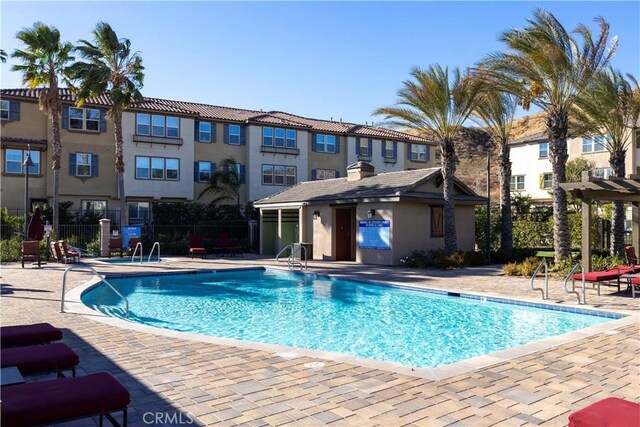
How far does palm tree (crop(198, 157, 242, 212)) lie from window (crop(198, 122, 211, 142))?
2.02 meters

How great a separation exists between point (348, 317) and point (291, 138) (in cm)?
2808

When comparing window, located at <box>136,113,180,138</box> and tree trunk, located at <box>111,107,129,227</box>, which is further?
window, located at <box>136,113,180,138</box>

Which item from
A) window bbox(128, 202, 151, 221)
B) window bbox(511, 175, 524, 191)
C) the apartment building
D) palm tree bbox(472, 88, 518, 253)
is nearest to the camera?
palm tree bbox(472, 88, 518, 253)

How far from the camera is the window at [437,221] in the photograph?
2236 centimetres

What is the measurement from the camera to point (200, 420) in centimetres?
436

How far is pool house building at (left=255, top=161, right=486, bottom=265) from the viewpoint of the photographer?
2097cm

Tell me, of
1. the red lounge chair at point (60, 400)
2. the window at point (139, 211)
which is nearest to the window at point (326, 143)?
the window at point (139, 211)

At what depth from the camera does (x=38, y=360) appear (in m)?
4.89

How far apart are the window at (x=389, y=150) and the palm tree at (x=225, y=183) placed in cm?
1343

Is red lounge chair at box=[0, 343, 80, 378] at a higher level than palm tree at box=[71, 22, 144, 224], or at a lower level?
lower

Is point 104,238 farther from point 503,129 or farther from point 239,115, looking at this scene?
point 503,129

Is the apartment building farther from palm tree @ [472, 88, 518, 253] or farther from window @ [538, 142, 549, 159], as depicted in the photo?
palm tree @ [472, 88, 518, 253]

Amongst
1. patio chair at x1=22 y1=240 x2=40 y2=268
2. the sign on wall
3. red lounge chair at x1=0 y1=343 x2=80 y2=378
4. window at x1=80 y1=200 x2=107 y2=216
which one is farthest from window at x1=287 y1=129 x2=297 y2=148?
red lounge chair at x1=0 y1=343 x2=80 y2=378

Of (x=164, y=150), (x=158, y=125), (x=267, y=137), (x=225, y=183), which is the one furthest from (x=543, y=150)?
(x=158, y=125)
